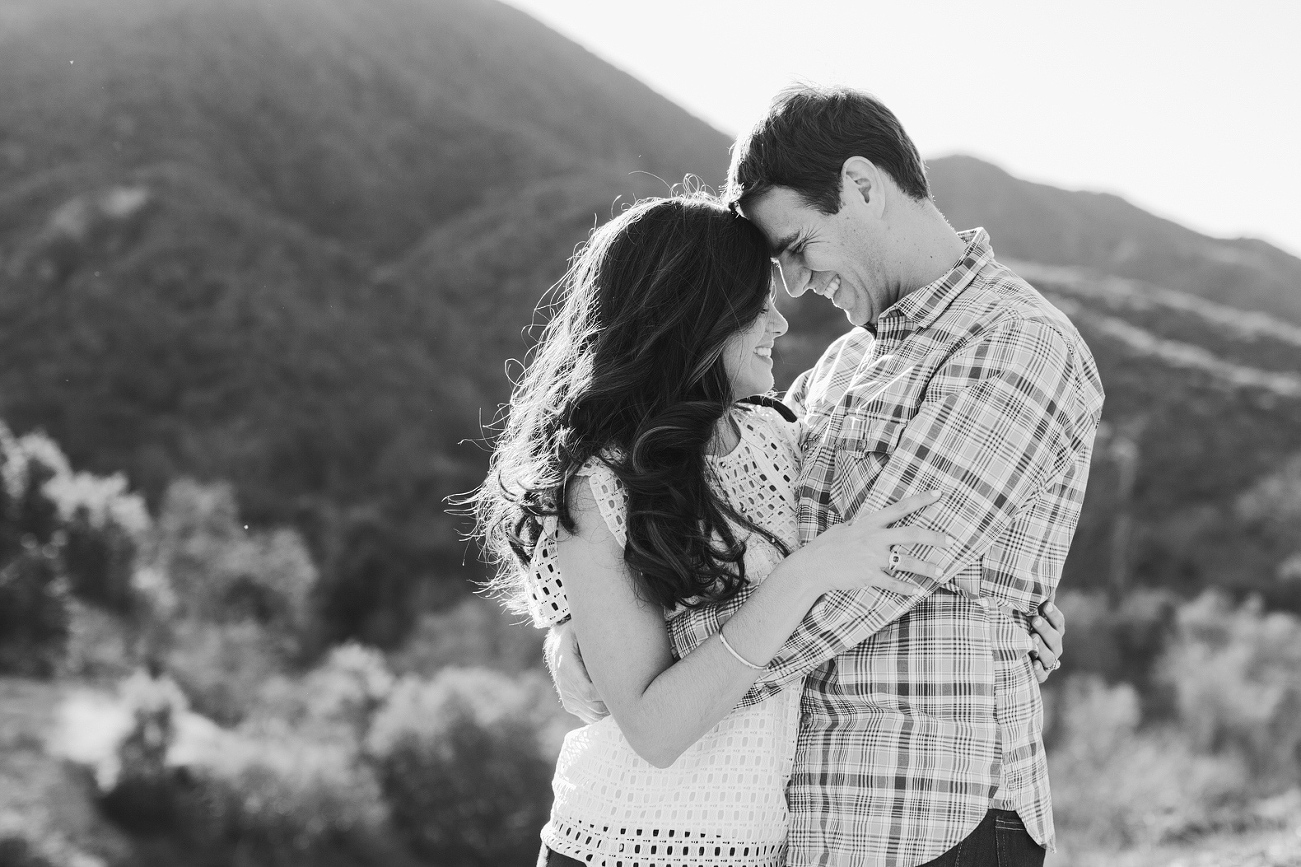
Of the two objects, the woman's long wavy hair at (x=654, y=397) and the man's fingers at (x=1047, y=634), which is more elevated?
the woman's long wavy hair at (x=654, y=397)

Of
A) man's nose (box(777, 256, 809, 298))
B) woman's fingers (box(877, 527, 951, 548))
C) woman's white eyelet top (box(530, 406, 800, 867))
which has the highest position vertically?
man's nose (box(777, 256, 809, 298))

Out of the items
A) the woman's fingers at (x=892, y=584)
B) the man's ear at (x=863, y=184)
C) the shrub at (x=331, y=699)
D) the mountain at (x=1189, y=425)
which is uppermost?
the man's ear at (x=863, y=184)

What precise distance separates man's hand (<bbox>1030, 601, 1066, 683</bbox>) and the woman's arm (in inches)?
15.6

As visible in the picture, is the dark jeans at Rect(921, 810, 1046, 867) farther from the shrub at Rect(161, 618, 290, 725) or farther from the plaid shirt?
the shrub at Rect(161, 618, 290, 725)

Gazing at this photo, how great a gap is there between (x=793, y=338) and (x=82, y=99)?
20.4m

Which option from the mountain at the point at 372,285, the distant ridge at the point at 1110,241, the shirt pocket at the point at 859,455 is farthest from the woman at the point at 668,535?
the distant ridge at the point at 1110,241

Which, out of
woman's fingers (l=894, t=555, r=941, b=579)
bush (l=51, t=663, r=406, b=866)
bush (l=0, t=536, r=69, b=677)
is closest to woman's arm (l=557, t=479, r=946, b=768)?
woman's fingers (l=894, t=555, r=941, b=579)

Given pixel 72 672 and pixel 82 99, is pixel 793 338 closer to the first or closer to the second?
pixel 72 672

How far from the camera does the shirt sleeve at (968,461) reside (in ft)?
4.98

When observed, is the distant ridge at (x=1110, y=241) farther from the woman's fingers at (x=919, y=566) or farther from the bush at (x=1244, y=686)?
the woman's fingers at (x=919, y=566)

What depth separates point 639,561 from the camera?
5.25 feet

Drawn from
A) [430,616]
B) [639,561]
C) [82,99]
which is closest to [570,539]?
[639,561]

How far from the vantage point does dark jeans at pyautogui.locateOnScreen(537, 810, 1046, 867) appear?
4.98 ft

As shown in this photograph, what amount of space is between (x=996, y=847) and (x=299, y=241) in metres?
26.4
